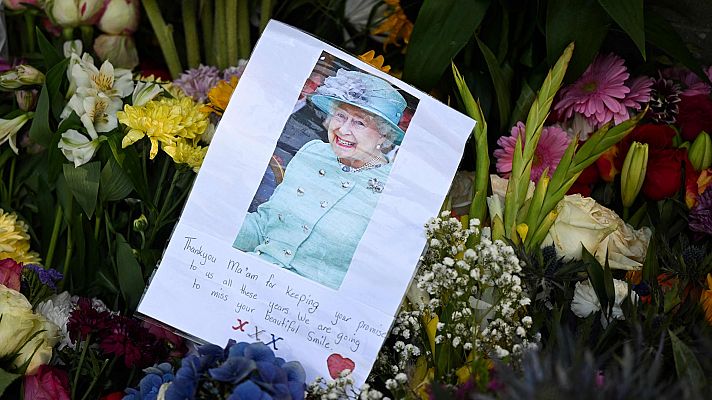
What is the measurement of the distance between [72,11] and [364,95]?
0.45 metres

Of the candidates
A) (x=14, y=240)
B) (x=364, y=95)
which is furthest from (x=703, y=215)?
(x=14, y=240)

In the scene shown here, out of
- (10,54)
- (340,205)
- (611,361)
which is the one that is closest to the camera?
(611,361)

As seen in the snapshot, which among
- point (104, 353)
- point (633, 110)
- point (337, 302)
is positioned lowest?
point (104, 353)

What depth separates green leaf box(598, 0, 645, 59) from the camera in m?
0.78

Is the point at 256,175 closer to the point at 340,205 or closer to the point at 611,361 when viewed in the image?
the point at 340,205

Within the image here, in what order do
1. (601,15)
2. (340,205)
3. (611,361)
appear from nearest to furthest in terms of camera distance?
(611,361), (340,205), (601,15)

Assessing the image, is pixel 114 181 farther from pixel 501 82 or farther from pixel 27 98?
pixel 501 82

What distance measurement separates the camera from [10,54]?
109 centimetres

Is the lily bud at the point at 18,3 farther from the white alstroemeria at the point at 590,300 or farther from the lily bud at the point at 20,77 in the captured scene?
the white alstroemeria at the point at 590,300

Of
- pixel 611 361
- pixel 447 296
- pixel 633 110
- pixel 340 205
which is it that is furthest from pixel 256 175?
pixel 633 110

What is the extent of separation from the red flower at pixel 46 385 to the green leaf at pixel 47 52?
1.24 ft

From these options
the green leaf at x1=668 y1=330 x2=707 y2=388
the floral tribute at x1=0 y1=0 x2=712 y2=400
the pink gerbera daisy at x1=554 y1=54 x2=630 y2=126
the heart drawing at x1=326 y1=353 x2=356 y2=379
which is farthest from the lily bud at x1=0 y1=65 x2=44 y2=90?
the green leaf at x1=668 y1=330 x2=707 y2=388

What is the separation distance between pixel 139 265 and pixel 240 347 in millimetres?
221

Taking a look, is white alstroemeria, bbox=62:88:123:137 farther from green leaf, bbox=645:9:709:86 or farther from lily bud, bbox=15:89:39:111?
green leaf, bbox=645:9:709:86
